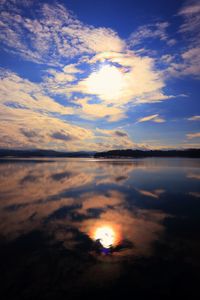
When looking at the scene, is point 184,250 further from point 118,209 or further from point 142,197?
point 142,197

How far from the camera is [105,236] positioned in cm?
1109

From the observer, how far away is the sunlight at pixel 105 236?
10.1m

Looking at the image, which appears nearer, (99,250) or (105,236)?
(99,250)

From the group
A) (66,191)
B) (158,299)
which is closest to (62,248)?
(158,299)

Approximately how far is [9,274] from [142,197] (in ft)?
47.7

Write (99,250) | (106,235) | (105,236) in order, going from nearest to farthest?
(99,250) < (105,236) < (106,235)

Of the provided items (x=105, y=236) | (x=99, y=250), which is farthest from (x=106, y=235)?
(x=99, y=250)

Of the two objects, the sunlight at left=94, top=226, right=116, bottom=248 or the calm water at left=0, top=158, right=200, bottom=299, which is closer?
the calm water at left=0, top=158, right=200, bottom=299

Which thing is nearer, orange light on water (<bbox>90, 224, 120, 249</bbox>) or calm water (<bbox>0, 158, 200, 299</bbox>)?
calm water (<bbox>0, 158, 200, 299</bbox>)

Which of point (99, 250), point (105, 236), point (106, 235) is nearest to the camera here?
point (99, 250)

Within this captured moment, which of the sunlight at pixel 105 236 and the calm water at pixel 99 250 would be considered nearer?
the calm water at pixel 99 250

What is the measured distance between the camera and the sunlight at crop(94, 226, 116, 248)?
10148mm

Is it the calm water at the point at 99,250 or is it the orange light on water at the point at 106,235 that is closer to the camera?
the calm water at the point at 99,250

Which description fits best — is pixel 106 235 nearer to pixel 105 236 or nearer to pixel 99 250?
pixel 105 236
